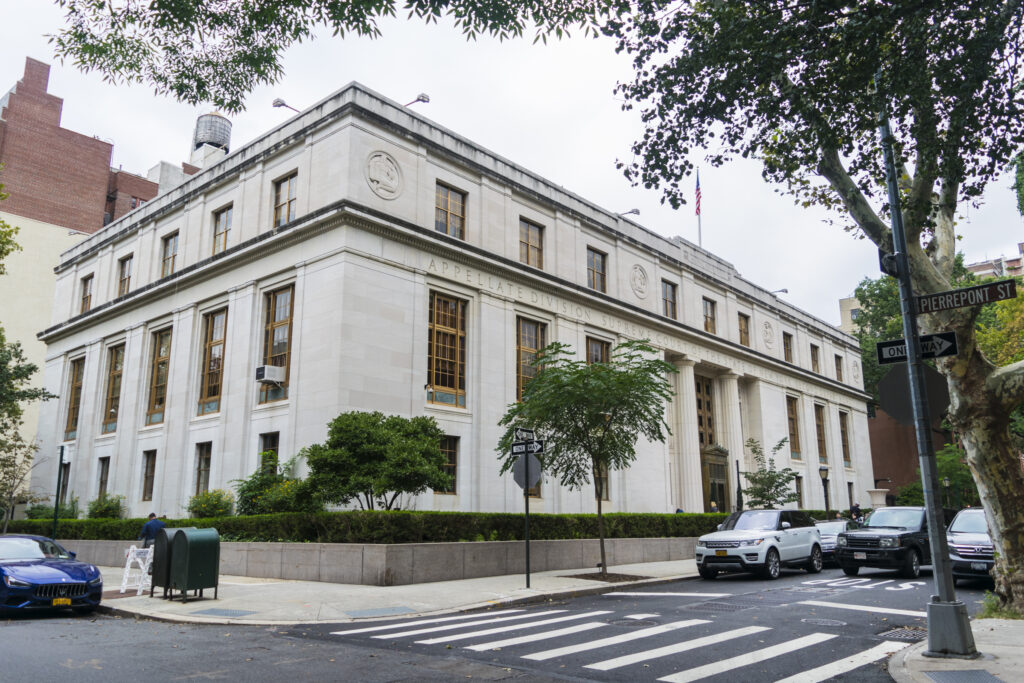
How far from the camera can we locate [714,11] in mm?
11359

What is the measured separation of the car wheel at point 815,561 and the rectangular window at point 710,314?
22.4 meters

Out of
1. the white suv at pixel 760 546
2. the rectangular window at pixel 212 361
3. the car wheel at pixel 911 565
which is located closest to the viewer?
the car wheel at pixel 911 565

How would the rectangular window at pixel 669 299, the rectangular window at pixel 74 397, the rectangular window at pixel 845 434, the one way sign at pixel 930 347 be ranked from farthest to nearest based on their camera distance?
the rectangular window at pixel 845 434, the rectangular window at pixel 669 299, the rectangular window at pixel 74 397, the one way sign at pixel 930 347

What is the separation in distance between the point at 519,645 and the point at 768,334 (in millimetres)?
42621

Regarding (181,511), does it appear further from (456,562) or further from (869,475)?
(869,475)

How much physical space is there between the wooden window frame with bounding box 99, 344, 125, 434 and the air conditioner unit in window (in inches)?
470

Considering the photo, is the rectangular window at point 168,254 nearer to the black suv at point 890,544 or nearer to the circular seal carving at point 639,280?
the circular seal carving at point 639,280

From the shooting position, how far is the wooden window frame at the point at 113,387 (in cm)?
3434

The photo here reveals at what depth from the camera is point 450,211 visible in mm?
29094

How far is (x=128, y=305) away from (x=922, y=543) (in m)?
32.1

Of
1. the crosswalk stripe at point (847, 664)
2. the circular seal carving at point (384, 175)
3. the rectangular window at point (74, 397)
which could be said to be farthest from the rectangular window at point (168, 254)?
the crosswalk stripe at point (847, 664)

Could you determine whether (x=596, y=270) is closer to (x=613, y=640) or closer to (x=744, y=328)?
(x=744, y=328)

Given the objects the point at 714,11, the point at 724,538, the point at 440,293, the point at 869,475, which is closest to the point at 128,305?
the point at 440,293

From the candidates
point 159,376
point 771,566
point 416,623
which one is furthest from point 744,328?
point 416,623
